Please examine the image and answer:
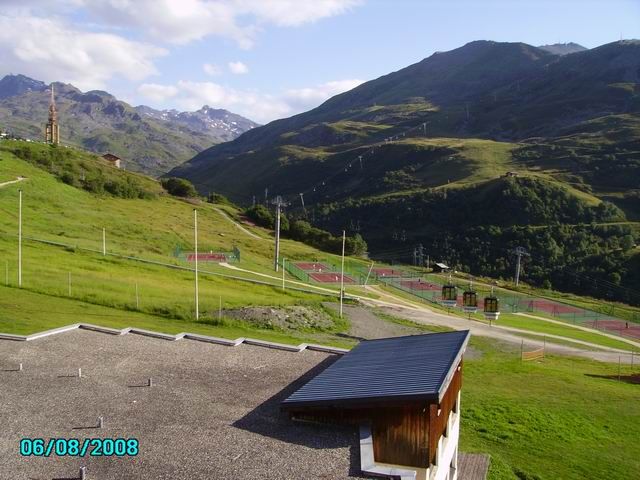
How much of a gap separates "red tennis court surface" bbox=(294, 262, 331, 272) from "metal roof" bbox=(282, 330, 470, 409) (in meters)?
69.6

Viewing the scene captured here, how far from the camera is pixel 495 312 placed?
152ft

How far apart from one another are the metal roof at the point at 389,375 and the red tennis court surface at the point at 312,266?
6965cm

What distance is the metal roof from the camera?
50.8 ft

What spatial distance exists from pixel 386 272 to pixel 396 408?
86686mm

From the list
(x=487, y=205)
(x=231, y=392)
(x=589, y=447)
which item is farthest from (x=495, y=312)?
(x=487, y=205)

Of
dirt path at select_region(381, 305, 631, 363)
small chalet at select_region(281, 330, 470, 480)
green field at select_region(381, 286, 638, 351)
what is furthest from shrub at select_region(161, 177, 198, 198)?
small chalet at select_region(281, 330, 470, 480)

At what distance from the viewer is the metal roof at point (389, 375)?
15.5m

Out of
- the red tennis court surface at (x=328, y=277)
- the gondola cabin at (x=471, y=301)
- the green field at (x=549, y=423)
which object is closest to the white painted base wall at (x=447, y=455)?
the green field at (x=549, y=423)

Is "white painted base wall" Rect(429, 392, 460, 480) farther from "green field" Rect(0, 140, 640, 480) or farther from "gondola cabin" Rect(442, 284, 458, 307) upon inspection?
"gondola cabin" Rect(442, 284, 458, 307)

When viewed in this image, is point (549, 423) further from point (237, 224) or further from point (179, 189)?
point (179, 189)

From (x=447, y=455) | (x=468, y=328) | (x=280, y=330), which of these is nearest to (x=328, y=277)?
(x=468, y=328)

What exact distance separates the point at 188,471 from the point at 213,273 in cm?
5470

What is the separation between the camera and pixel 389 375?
1766 centimetres

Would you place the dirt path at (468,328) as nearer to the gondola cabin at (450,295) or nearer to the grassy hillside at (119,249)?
the gondola cabin at (450,295)
